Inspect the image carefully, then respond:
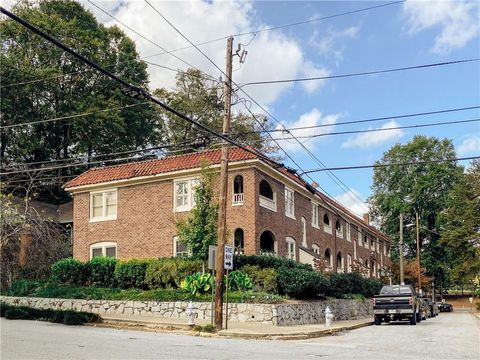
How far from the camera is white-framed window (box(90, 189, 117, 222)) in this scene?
3331cm

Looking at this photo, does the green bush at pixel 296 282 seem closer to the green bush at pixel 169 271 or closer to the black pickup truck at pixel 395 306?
the green bush at pixel 169 271

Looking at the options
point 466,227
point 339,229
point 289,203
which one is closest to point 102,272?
point 289,203

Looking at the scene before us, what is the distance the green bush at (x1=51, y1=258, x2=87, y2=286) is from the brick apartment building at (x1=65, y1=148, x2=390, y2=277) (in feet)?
14.7

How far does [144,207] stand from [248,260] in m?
9.24

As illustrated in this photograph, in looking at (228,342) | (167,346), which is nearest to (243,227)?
(228,342)

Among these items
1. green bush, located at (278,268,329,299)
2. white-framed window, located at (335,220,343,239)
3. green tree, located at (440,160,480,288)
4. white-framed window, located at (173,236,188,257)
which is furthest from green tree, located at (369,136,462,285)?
green bush, located at (278,268,329,299)

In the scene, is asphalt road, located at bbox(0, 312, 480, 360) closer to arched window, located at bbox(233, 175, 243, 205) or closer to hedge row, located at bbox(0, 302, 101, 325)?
hedge row, located at bbox(0, 302, 101, 325)

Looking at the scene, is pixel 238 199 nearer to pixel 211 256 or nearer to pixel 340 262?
pixel 211 256

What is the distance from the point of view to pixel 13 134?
45500 mm

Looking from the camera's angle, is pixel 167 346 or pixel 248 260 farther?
pixel 248 260

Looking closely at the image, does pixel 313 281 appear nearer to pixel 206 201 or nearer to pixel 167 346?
pixel 206 201

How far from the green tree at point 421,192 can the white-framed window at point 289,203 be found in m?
38.2

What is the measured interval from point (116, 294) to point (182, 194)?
25.8ft

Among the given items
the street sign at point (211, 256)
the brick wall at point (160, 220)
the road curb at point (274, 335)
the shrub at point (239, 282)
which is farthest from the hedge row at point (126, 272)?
the road curb at point (274, 335)
